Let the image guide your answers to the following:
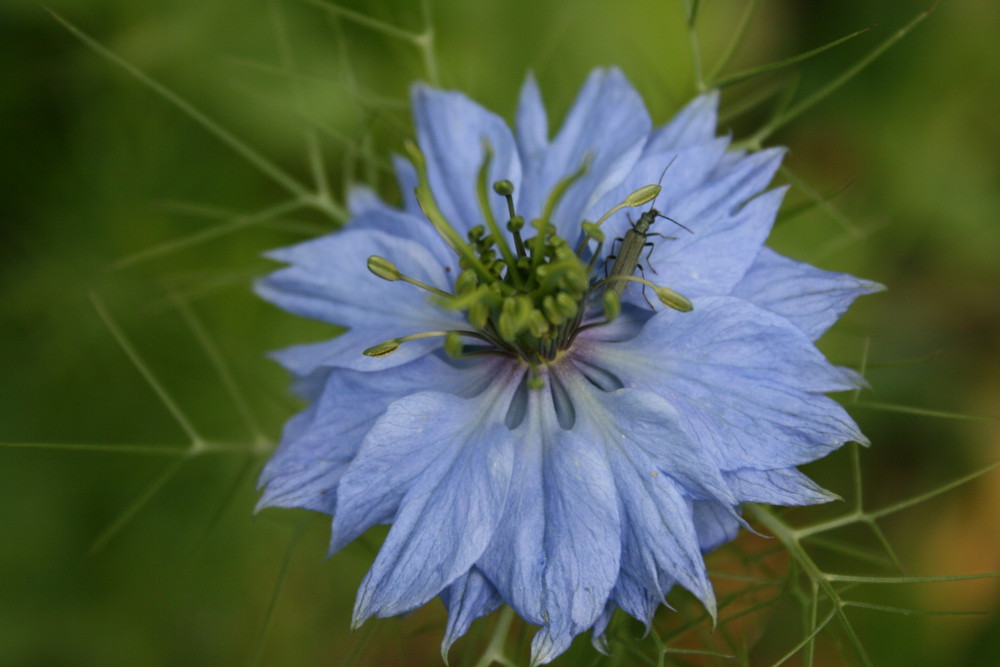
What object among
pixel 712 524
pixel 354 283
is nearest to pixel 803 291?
pixel 712 524

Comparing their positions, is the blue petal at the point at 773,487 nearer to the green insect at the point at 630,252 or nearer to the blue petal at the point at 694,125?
the green insect at the point at 630,252

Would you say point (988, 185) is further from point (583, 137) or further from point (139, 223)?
point (139, 223)

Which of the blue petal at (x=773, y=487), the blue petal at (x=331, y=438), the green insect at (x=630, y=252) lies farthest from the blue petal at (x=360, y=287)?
the blue petal at (x=773, y=487)

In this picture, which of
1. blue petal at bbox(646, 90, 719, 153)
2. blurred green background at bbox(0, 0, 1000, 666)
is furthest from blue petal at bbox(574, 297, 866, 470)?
blurred green background at bbox(0, 0, 1000, 666)

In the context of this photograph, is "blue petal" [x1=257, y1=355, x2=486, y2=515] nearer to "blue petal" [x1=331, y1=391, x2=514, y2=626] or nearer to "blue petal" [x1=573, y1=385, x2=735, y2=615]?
"blue petal" [x1=331, y1=391, x2=514, y2=626]

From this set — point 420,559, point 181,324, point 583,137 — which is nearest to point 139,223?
point 181,324

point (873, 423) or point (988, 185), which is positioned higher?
point (988, 185)
